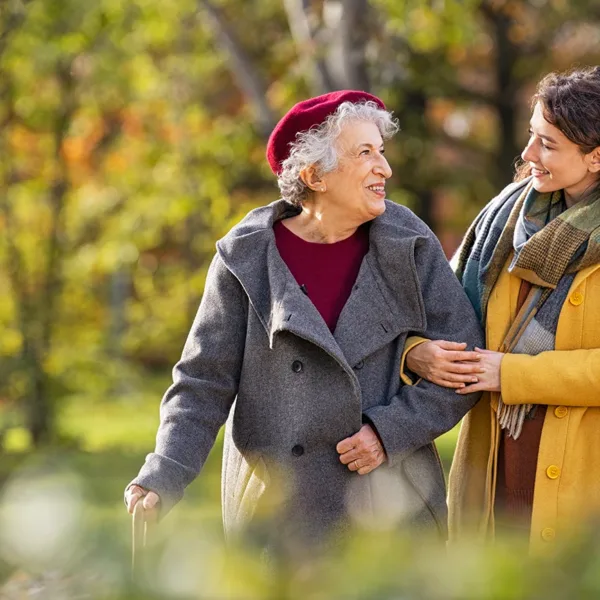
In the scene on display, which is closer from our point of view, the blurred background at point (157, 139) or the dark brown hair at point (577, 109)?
the dark brown hair at point (577, 109)

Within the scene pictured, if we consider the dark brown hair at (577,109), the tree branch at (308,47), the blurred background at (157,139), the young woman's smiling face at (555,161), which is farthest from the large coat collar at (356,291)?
the tree branch at (308,47)

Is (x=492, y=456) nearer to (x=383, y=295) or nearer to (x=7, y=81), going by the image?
(x=383, y=295)

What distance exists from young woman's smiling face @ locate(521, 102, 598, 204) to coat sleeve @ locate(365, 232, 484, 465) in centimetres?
35

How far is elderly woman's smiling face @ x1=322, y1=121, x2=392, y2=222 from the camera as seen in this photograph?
10.4 feet

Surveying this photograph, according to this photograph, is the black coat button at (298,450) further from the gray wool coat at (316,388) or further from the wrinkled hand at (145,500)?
the wrinkled hand at (145,500)

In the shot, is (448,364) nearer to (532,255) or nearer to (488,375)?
(488,375)

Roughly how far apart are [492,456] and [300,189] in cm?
91

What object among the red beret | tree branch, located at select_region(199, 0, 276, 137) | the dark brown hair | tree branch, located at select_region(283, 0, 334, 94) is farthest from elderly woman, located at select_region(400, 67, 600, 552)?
tree branch, located at select_region(199, 0, 276, 137)

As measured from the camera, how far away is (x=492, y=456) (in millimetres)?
3275

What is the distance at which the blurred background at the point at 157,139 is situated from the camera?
30.5ft

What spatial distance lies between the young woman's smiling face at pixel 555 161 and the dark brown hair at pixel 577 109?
0.02 meters

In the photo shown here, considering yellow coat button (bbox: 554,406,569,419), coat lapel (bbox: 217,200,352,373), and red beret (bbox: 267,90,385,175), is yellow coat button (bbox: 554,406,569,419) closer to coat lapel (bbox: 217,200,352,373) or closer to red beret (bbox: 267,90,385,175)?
coat lapel (bbox: 217,200,352,373)

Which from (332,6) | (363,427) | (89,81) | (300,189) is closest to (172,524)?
(363,427)

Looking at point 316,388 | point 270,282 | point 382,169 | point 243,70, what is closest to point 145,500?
point 316,388
